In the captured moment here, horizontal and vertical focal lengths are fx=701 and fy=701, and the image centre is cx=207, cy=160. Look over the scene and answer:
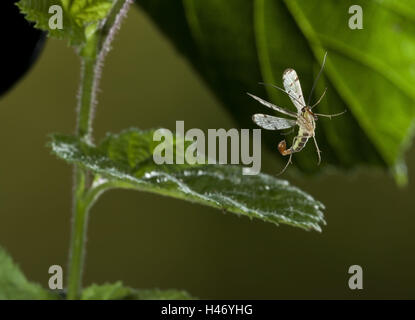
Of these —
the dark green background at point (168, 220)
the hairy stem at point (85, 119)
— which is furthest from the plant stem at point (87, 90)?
the dark green background at point (168, 220)

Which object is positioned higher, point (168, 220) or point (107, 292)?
point (168, 220)

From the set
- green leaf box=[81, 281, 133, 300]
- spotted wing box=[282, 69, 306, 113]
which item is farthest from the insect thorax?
green leaf box=[81, 281, 133, 300]

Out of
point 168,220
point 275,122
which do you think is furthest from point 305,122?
point 168,220

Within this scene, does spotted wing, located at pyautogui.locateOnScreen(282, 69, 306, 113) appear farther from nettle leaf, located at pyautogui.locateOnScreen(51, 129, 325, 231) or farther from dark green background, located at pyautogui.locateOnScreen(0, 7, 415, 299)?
dark green background, located at pyautogui.locateOnScreen(0, 7, 415, 299)

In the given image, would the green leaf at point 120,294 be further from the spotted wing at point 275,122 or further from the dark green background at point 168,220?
the dark green background at point 168,220

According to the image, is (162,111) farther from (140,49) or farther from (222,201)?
(222,201)

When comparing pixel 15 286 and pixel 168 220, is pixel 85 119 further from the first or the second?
pixel 168 220
